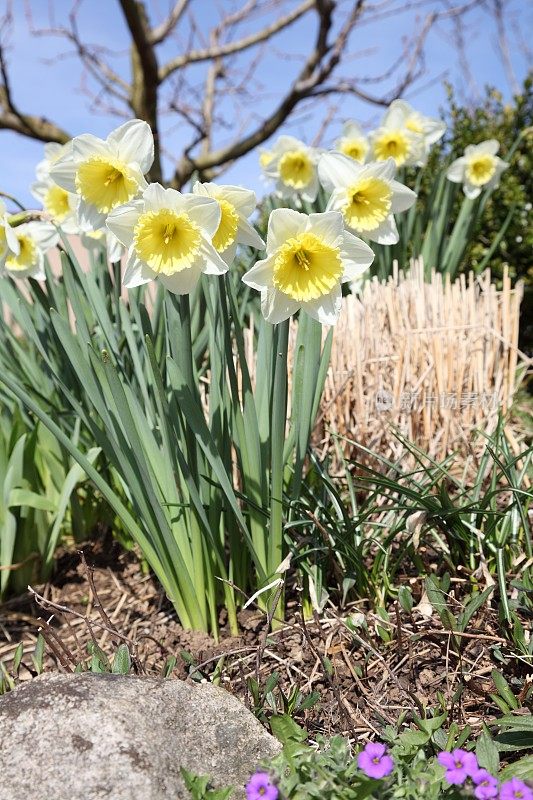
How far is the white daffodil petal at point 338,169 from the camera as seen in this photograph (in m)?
1.76

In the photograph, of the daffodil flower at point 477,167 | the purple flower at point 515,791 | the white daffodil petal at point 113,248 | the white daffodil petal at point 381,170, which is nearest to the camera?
the purple flower at point 515,791

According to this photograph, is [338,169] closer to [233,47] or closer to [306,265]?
[306,265]

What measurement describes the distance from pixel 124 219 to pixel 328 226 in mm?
439

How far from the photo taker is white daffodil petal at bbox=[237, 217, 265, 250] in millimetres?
1539

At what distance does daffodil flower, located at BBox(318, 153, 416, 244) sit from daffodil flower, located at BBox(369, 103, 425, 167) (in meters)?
1.76

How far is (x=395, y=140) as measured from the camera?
134 inches

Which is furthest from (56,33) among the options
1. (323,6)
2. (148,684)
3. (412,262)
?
(148,684)

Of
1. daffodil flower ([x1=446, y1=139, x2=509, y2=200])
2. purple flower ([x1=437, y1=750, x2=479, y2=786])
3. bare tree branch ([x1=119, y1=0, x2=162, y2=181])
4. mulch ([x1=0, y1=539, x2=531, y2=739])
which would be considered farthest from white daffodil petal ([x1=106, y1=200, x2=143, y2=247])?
bare tree branch ([x1=119, y1=0, x2=162, y2=181])

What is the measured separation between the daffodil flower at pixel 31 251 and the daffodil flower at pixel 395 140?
1.80 m

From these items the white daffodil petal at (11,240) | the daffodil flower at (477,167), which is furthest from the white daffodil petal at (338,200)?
the daffodil flower at (477,167)

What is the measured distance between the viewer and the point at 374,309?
2.87 meters

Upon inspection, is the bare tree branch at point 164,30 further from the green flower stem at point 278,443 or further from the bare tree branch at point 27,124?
the green flower stem at point 278,443

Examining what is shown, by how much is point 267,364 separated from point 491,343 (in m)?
1.47

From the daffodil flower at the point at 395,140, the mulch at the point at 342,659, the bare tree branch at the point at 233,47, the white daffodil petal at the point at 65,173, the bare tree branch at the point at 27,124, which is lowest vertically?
the mulch at the point at 342,659
